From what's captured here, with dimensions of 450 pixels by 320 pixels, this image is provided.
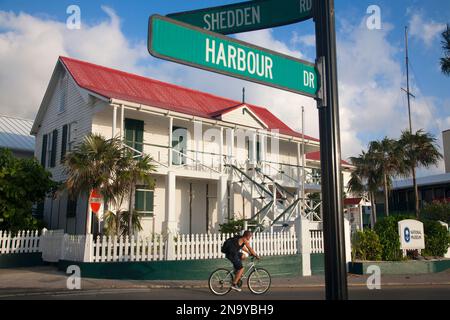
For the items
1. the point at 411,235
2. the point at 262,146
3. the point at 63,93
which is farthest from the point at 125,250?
the point at 262,146

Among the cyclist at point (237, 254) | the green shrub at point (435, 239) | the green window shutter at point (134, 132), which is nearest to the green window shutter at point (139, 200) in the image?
the green window shutter at point (134, 132)

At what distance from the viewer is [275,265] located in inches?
595

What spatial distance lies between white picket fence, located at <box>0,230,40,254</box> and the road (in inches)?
219

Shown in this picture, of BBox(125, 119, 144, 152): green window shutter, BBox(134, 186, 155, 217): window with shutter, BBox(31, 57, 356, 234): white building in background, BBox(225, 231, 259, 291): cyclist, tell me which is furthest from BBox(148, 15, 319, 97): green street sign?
BBox(125, 119, 144, 152): green window shutter

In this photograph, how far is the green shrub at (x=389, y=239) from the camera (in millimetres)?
16812

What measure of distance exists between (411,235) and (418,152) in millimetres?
16023

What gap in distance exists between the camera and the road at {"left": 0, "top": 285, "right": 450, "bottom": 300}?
10.2 m

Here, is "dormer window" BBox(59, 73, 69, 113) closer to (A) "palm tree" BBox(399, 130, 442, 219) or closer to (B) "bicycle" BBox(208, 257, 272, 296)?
(B) "bicycle" BBox(208, 257, 272, 296)

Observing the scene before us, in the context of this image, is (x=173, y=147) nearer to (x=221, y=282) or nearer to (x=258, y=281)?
(x=258, y=281)

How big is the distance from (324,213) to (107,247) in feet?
36.4

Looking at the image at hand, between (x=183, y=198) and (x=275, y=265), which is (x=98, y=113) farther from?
(x=275, y=265)

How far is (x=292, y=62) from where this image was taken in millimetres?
4102

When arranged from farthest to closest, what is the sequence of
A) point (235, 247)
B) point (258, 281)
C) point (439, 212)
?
point (439, 212) < point (258, 281) < point (235, 247)
